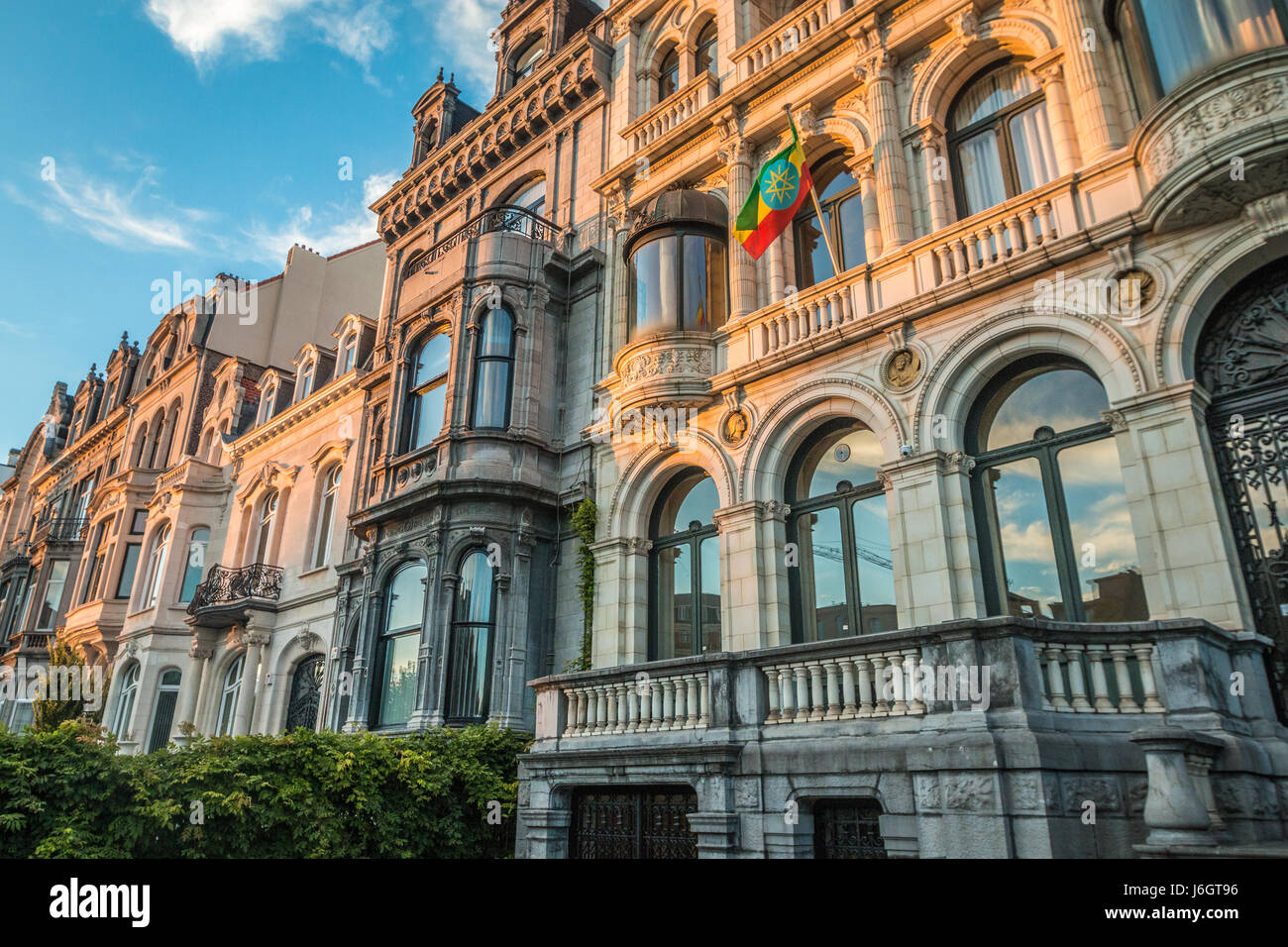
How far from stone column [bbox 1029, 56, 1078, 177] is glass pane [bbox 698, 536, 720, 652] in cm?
747

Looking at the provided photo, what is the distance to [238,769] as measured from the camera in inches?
421

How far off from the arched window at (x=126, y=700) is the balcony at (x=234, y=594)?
168 inches

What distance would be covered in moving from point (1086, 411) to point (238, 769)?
1131 centimetres

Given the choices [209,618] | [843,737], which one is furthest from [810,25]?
[209,618]

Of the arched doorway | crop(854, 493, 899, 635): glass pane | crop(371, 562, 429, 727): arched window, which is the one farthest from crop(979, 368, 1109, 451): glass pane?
crop(371, 562, 429, 727): arched window

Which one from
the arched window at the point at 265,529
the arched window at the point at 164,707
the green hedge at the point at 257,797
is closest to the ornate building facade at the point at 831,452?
the arched window at the point at 265,529

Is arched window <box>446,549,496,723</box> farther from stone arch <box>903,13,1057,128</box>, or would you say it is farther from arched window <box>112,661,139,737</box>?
arched window <box>112,661,139,737</box>

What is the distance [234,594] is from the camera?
25000 millimetres

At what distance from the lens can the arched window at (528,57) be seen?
81.8ft

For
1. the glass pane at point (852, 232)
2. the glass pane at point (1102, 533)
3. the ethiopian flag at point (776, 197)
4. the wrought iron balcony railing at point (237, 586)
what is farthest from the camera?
the wrought iron balcony railing at point (237, 586)

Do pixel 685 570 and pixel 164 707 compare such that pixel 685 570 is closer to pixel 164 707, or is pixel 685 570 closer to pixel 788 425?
pixel 788 425

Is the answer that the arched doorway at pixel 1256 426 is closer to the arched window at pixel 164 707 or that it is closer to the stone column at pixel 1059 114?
the stone column at pixel 1059 114

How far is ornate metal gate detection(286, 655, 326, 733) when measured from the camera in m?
21.9

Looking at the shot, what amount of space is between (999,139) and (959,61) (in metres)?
1.55
